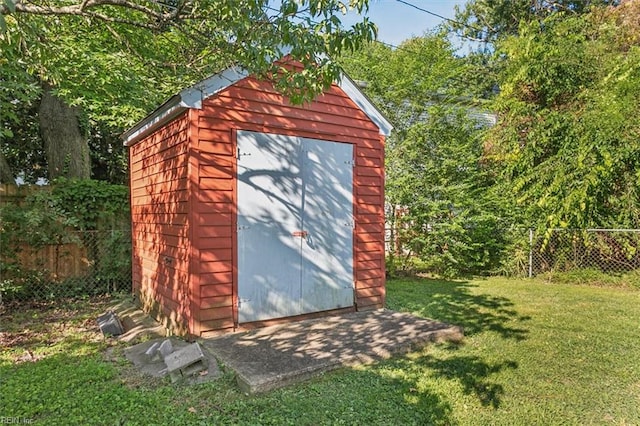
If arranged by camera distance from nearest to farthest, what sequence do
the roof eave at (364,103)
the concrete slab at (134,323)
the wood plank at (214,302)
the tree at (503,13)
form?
1. the wood plank at (214,302)
2. the concrete slab at (134,323)
3. the roof eave at (364,103)
4. the tree at (503,13)

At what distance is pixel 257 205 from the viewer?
4.24 metres

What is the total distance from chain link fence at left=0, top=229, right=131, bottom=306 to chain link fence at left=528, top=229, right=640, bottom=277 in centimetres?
789

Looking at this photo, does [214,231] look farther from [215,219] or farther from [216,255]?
Answer: [216,255]

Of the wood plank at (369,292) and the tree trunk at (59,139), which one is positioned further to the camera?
the tree trunk at (59,139)

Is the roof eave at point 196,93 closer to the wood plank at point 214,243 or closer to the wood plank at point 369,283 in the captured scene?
the wood plank at point 214,243

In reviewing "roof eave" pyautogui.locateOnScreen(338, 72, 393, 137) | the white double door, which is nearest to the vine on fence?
the white double door

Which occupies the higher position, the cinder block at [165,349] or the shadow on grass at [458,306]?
the cinder block at [165,349]

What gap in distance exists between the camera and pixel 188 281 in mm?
3887

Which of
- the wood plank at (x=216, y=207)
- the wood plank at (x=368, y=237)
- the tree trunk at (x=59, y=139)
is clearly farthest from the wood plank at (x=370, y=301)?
the tree trunk at (x=59, y=139)

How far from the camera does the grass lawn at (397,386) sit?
2.62m

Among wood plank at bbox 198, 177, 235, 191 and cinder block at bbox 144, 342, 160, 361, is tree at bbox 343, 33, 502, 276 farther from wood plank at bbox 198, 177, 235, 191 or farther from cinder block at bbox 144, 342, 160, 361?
cinder block at bbox 144, 342, 160, 361

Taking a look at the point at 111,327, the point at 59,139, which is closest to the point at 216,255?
the point at 111,327

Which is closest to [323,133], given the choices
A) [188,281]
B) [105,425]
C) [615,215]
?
[188,281]

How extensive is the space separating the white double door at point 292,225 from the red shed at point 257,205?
1cm
